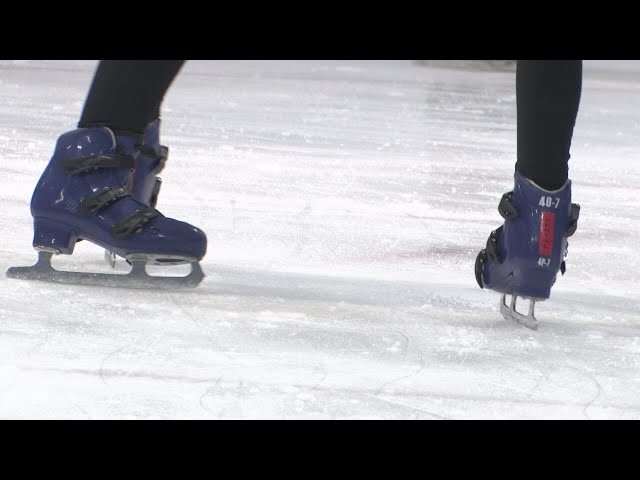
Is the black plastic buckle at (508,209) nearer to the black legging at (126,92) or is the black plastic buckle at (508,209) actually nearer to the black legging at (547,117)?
the black legging at (547,117)

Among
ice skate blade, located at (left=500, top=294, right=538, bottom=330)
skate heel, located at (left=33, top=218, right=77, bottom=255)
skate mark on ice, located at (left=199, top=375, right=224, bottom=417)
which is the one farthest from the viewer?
skate heel, located at (left=33, top=218, right=77, bottom=255)

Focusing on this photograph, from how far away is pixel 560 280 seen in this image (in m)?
1.83

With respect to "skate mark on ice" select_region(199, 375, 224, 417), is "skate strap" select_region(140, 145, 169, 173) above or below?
above

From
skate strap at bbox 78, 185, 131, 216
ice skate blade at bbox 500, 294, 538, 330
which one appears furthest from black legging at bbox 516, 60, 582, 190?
skate strap at bbox 78, 185, 131, 216

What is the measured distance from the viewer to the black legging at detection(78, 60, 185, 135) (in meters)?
1.61

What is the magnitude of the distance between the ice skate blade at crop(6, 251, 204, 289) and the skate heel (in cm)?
2

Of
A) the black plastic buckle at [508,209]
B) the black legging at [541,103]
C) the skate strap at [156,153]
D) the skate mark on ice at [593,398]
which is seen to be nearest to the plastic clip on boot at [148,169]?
the skate strap at [156,153]

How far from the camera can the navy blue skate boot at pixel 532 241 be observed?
1505 mm

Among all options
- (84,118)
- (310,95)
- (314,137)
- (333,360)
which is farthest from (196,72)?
(333,360)

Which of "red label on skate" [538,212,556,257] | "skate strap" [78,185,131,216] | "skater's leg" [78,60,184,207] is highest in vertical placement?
"skater's leg" [78,60,184,207]

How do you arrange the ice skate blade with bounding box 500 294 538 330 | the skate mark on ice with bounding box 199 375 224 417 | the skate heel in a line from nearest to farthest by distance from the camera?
1. the skate mark on ice with bounding box 199 375 224 417
2. the ice skate blade with bounding box 500 294 538 330
3. the skate heel

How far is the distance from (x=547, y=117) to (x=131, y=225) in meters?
0.61

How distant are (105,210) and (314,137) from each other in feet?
6.69

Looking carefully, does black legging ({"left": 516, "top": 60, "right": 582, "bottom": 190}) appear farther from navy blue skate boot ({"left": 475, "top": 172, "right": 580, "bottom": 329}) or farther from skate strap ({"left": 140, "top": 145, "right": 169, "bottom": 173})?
skate strap ({"left": 140, "top": 145, "right": 169, "bottom": 173})
